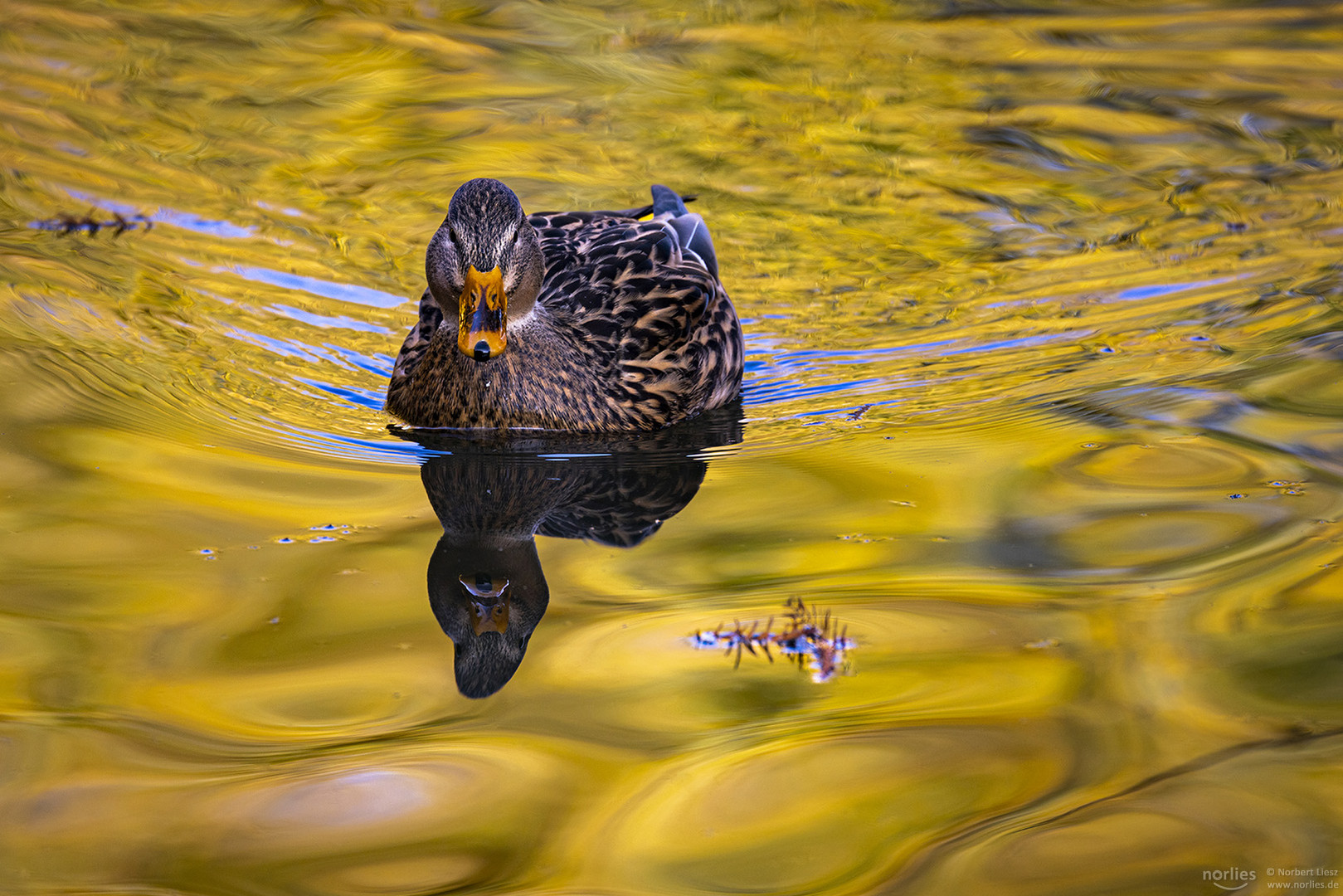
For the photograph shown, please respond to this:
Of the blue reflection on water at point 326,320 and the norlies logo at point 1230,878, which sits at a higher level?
the norlies logo at point 1230,878

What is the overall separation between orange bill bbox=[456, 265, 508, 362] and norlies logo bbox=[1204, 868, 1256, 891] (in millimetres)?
3314

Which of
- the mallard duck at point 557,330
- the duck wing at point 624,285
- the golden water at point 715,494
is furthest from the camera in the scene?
the duck wing at point 624,285

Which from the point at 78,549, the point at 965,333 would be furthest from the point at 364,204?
the point at 78,549

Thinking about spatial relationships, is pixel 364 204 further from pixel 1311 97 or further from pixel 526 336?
pixel 1311 97

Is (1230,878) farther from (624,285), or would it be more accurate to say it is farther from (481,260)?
(624,285)

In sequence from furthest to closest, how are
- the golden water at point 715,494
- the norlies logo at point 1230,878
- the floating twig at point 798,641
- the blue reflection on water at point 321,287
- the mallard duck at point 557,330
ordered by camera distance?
1. the blue reflection on water at point 321,287
2. the mallard duck at point 557,330
3. the floating twig at point 798,641
4. the golden water at point 715,494
5. the norlies logo at point 1230,878

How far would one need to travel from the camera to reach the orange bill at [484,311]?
5.85 meters

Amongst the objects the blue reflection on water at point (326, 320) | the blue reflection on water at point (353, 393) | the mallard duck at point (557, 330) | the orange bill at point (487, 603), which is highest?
the mallard duck at point (557, 330)

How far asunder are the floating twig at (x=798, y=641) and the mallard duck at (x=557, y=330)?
184 centimetres

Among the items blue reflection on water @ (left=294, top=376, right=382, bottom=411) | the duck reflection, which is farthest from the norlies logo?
blue reflection on water @ (left=294, top=376, right=382, bottom=411)

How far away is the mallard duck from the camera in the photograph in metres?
5.97

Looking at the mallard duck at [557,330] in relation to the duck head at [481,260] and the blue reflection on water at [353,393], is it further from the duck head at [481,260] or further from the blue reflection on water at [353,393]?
the blue reflection on water at [353,393]

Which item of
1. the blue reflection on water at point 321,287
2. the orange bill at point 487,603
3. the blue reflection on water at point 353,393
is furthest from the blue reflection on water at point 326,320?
the orange bill at point 487,603

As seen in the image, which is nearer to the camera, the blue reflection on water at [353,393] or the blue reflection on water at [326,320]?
the blue reflection on water at [353,393]
